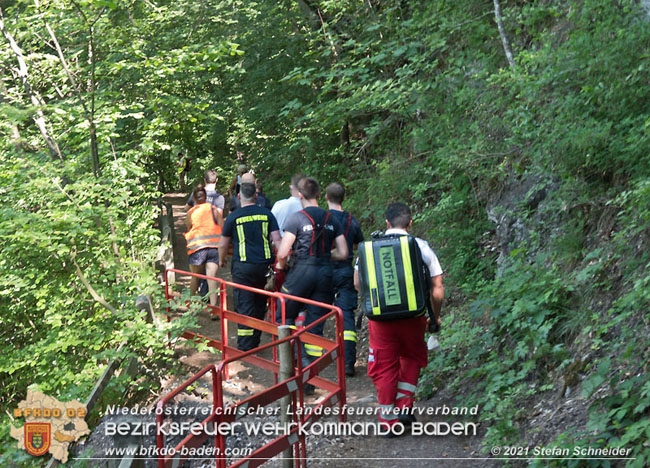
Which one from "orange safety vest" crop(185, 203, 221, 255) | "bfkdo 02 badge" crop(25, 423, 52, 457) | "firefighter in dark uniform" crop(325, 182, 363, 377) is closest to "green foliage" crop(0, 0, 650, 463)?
"bfkdo 02 badge" crop(25, 423, 52, 457)

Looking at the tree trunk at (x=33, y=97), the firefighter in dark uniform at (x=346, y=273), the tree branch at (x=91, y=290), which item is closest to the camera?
the firefighter in dark uniform at (x=346, y=273)

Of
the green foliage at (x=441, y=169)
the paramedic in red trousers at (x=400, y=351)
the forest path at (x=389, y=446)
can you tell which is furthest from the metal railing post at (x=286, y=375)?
the green foliage at (x=441, y=169)

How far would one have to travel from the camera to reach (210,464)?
6270 millimetres

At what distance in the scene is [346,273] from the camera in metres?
7.31

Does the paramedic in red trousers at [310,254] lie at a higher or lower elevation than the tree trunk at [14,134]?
lower

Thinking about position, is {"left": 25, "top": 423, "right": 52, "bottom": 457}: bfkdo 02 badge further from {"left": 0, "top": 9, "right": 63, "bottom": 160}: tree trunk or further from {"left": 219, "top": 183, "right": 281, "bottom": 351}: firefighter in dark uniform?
{"left": 0, "top": 9, "right": 63, "bottom": 160}: tree trunk

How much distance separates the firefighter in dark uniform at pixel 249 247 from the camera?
7.70 metres

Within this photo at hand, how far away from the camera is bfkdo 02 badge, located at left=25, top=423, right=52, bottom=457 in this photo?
21.4 ft

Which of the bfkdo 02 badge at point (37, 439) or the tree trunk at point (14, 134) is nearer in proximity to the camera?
the bfkdo 02 badge at point (37, 439)

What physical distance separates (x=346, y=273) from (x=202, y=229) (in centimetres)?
324

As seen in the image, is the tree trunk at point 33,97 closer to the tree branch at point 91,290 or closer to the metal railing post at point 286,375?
the tree branch at point 91,290

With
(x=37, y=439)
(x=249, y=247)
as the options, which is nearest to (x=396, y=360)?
(x=249, y=247)

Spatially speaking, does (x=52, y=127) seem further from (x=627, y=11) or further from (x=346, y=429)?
(x=627, y=11)

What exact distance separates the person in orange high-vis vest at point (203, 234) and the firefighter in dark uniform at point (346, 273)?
9.70ft
